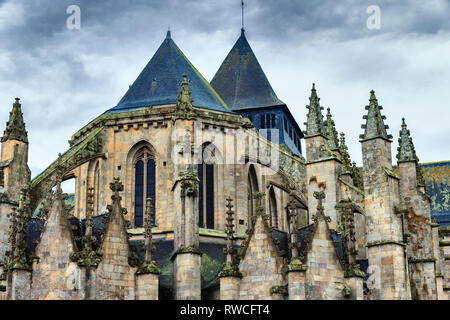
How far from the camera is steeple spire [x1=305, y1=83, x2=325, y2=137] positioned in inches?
1237

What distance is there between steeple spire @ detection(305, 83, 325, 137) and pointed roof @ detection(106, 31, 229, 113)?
4068 millimetres

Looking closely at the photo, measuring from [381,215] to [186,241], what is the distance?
6.35 metres

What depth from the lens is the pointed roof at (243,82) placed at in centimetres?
4694

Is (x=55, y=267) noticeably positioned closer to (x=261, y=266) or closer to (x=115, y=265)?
(x=115, y=265)

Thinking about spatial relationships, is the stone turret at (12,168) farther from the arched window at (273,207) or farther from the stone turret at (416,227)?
the stone turret at (416,227)

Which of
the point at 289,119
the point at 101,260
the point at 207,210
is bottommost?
the point at 101,260

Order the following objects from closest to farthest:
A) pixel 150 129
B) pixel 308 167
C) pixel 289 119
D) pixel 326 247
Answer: pixel 326 247, pixel 308 167, pixel 150 129, pixel 289 119

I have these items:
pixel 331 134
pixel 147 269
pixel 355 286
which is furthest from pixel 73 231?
pixel 331 134

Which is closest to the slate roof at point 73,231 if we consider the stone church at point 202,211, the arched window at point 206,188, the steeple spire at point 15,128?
the stone church at point 202,211

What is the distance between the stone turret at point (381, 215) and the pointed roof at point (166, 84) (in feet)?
24.3

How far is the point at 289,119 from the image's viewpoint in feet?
157
